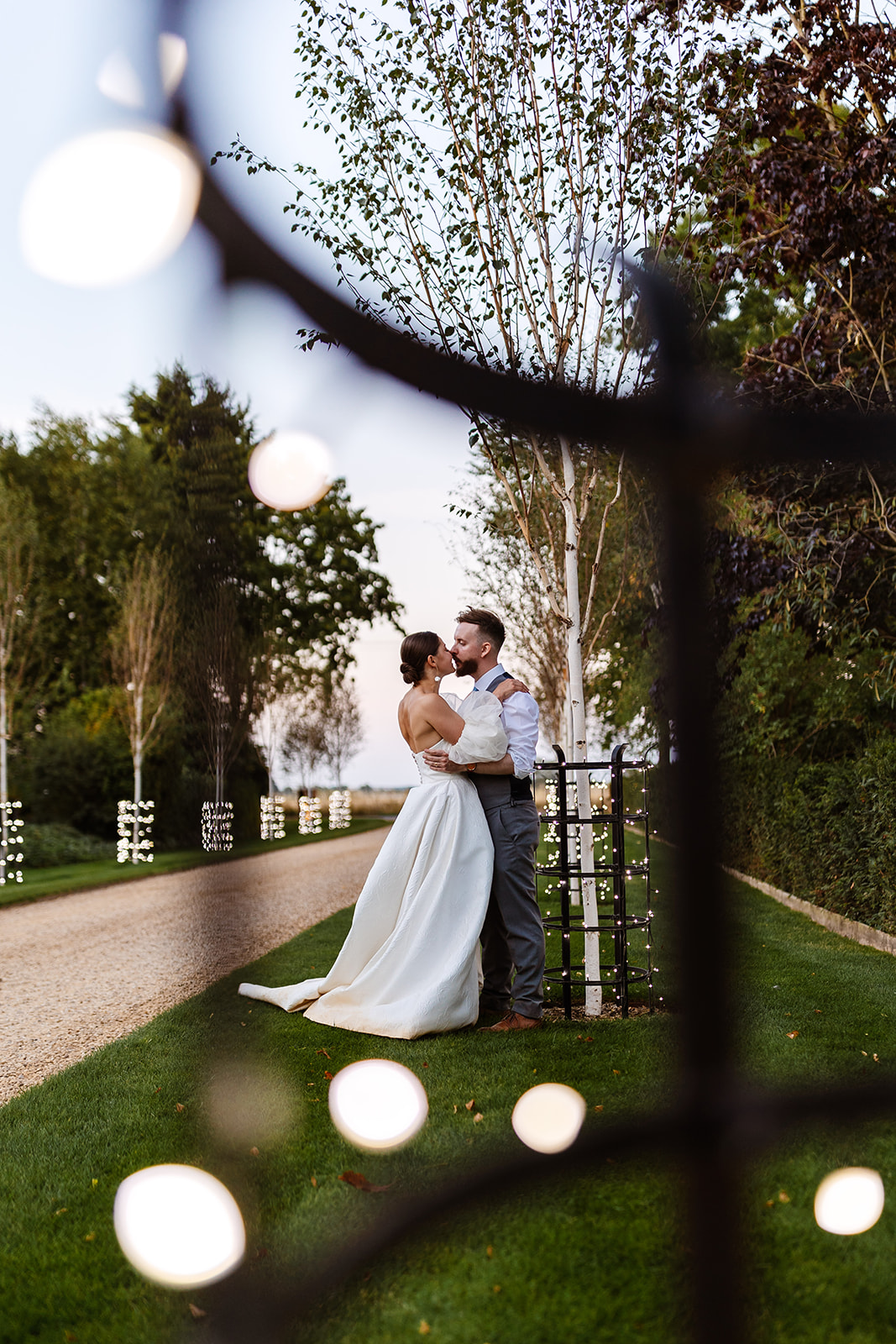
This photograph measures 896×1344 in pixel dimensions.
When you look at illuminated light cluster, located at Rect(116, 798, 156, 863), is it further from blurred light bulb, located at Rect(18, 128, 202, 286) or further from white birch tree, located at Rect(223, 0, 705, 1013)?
blurred light bulb, located at Rect(18, 128, 202, 286)

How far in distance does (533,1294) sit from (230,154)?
7.54ft

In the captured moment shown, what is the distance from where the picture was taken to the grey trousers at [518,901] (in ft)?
15.8

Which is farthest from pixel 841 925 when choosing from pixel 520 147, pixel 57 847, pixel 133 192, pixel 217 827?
pixel 57 847

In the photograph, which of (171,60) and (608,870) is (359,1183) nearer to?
(608,870)

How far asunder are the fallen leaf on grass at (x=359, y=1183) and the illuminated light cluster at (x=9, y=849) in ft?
38.4

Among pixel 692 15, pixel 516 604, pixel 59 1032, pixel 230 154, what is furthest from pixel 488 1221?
pixel 516 604

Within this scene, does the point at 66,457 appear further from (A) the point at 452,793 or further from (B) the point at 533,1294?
(B) the point at 533,1294

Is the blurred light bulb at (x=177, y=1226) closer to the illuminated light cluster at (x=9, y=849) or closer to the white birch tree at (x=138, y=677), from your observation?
the illuminated light cluster at (x=9, y=849)

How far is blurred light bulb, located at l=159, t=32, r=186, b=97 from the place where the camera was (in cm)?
45

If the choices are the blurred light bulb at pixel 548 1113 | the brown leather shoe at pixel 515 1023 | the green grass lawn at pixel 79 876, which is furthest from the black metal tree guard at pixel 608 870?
the green grass lawn at pixel 79 876

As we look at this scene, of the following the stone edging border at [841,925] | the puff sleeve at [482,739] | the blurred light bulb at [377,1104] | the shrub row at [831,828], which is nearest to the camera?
the blurred light bulb at [377,1104]

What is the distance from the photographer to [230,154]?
519 mm

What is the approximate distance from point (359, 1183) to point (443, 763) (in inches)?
95.5

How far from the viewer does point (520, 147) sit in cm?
527
